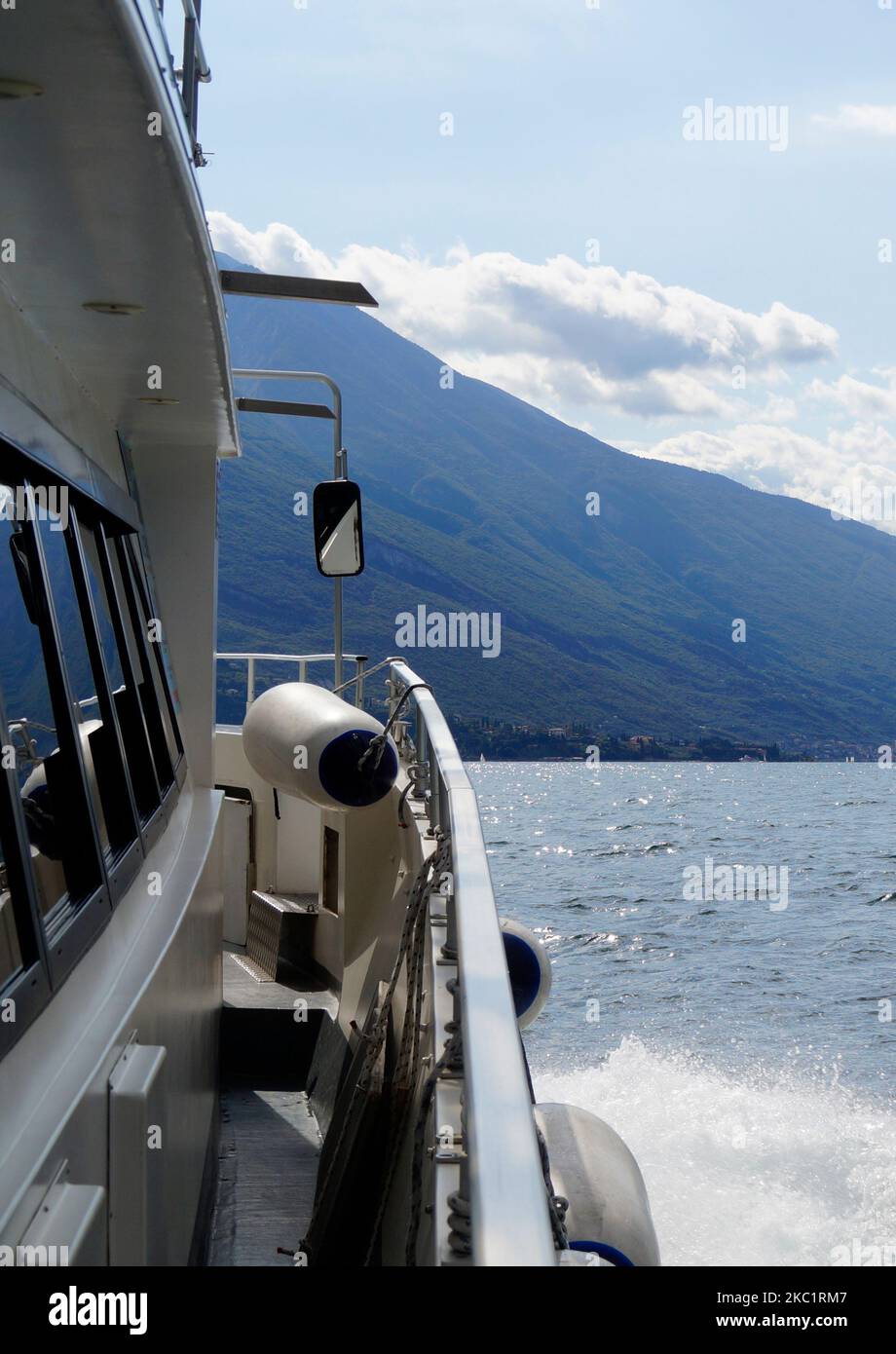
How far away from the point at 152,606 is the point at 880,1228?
997 centimetres

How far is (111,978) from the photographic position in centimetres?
262

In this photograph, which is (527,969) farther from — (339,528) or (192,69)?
(192,69)

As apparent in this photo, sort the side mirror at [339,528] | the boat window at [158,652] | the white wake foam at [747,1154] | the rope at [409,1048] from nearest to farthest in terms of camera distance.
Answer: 1. the rope at [409,1048]
2. the boat window at [158,652]
3. the side mirror at [339,528]
4. the white wake foam at [747,1154]

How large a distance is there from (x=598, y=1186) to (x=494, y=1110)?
6.73 ft

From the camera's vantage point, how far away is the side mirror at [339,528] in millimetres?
5781

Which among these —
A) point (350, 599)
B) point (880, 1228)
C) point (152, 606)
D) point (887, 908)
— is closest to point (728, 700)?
point (350, 599)

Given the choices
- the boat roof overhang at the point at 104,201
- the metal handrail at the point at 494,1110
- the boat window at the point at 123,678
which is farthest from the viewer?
the boat window at the point at 123,678

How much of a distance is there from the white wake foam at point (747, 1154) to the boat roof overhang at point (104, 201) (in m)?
9.00

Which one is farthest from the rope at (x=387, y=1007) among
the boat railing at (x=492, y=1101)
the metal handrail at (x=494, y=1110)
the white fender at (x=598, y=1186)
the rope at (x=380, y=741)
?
the rope at (x=380, y=741)

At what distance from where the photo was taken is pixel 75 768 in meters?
2.74

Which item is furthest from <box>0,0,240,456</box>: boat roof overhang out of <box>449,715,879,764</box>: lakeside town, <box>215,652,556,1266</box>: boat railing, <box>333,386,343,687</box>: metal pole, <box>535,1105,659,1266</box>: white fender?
<box>449,715,879,764</box>: lakeside town

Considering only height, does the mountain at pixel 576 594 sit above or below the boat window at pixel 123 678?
below

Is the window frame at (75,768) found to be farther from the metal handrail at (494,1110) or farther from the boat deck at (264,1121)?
the boat deck at (264,1121)

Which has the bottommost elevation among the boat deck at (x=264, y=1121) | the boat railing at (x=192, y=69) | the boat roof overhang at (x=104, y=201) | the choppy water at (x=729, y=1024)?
the choppy water at (x=729, y=1024)
